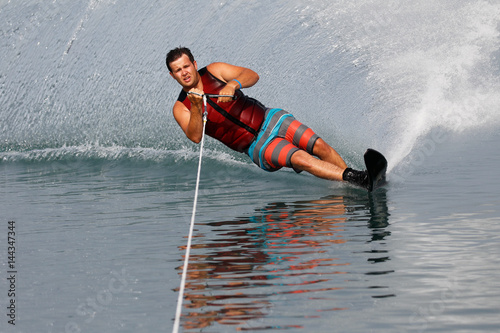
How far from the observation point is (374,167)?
20.6 feet

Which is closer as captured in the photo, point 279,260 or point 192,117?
point 279,260

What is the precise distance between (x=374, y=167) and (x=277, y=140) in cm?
81

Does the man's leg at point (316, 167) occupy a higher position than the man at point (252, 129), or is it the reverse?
the man at point (252, 129)

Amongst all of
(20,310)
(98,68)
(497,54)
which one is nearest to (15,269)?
(20,310)

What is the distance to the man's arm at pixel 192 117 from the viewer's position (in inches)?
226

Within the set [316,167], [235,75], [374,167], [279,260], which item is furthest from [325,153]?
[279,260]

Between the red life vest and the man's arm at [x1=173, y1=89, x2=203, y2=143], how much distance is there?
0.06 metres

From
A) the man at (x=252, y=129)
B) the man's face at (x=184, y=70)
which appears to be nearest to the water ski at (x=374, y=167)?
the man at (x=252, y=129)

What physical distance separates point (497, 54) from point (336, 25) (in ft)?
12.0

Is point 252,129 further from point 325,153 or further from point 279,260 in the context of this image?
point 279,260

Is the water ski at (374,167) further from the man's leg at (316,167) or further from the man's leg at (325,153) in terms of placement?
the man's leg at (325,153)

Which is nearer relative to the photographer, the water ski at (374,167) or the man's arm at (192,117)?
the man's arm at (192,117)

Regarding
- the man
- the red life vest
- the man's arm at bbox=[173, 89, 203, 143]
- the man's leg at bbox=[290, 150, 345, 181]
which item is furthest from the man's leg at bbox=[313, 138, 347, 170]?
the man's arm at bbox=[173, 89, 203, 143]

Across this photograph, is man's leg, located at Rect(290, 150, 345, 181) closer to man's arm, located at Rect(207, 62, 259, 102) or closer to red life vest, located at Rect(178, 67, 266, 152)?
red life vest, located at Rect(178, 67, 266, 152)
